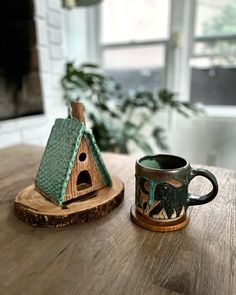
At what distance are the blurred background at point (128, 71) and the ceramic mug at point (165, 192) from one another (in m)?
1.12

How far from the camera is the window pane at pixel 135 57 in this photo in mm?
2123

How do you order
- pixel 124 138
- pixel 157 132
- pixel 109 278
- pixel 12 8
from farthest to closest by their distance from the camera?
1. pixel 157 132
2. pixel 124 138
3. pixel 12 8
4. pixel 109 278

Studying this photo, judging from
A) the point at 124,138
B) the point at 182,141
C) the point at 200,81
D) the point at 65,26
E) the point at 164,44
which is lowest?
the point at 182,141

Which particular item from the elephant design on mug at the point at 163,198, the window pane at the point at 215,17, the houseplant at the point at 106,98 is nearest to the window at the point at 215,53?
the window pane at the point at 215,17

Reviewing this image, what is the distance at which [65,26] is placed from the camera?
6.83ft

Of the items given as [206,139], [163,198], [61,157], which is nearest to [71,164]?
[61,157]

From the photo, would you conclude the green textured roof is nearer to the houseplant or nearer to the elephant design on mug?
A: the elephant design on mug

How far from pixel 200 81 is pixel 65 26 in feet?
3.95

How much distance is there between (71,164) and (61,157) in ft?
0.11

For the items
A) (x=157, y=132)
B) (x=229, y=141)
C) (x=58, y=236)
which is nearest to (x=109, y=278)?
(x=58, y=236)

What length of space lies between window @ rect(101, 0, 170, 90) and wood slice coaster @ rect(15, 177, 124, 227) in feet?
5.85

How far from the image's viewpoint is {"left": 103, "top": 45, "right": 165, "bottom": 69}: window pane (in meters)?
2.12

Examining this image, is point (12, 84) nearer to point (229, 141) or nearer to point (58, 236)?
point (58, 236)

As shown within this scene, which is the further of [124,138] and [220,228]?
[124,138]
